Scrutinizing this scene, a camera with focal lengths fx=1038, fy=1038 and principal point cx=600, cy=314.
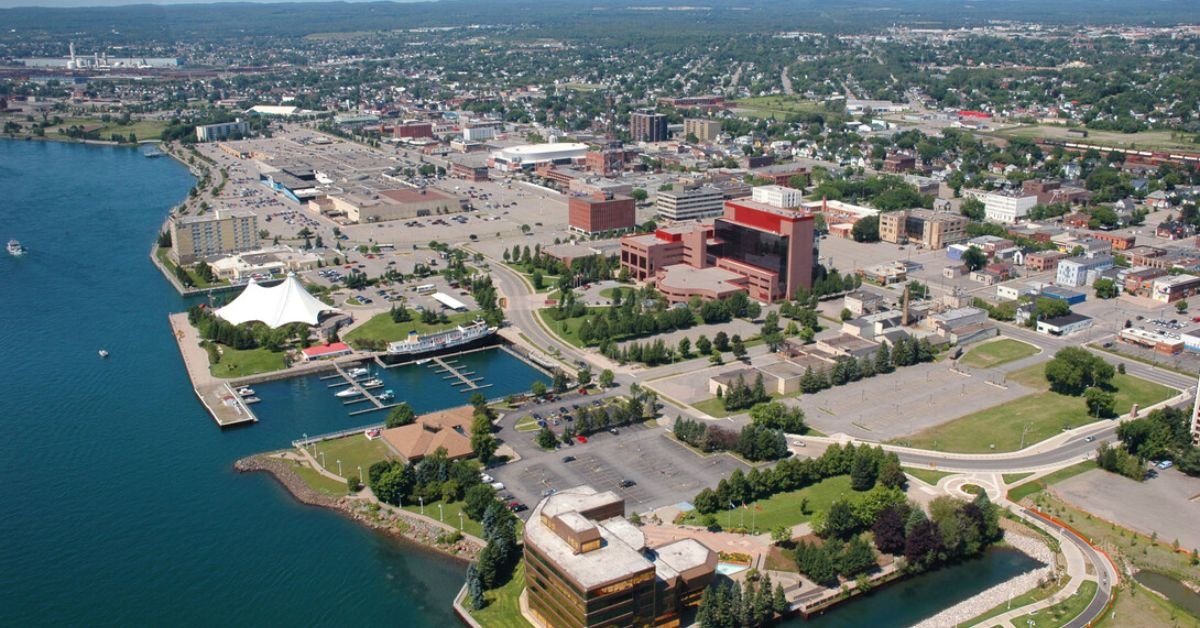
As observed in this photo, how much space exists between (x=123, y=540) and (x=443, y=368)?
9719 millimetres

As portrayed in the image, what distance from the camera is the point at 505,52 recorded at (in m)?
121

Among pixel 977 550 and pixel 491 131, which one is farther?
pixel 491 131

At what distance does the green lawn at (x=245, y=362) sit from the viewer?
25.0 meters

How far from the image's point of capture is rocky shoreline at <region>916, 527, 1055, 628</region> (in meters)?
15.1

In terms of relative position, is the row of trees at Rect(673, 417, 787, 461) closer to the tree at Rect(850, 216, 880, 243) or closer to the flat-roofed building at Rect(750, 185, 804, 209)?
the tree at Rect(850, 216, 880, 243)

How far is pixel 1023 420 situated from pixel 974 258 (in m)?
13.4

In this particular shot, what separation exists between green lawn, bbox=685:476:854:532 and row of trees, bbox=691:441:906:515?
14 centimetres

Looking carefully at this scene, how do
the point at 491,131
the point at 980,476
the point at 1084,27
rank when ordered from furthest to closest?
1. the point at 1084,27
2. the point at 491,131
3. the point at 980,476

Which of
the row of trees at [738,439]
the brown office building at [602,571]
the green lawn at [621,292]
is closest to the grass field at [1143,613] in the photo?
the brown office building at [602,571]

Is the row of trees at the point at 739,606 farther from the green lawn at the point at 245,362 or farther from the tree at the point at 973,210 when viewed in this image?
the tree at the point at 973,210

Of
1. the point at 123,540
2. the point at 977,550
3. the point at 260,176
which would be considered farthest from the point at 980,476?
the point at 260,176

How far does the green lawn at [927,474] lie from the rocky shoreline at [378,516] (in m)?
8.23

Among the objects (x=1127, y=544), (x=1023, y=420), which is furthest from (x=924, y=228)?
(x=1127, y=544)

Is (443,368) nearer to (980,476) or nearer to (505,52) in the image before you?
(980,476)
